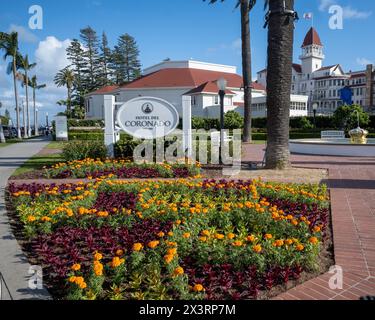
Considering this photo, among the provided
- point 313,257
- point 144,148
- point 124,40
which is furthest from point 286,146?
point 124,40

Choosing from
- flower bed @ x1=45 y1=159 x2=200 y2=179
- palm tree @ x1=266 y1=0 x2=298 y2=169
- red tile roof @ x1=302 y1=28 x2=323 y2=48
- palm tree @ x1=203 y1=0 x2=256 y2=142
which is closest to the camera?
flower bed @ x1=45 y1=159 x2=200 y2=179

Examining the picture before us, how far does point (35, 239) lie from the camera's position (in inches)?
173

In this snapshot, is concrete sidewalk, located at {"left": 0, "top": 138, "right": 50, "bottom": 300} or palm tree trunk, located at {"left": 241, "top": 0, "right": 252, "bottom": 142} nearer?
concrete sidewalk, located at {"left": 0, "top": 138, "right": 50, "bottom": 300}

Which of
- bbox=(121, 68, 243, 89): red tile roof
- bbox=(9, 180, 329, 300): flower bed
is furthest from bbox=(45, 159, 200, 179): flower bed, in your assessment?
bbox=(121, 68, 243, 89): red tile roof

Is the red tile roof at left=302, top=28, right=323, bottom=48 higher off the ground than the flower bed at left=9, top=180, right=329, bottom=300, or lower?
higher

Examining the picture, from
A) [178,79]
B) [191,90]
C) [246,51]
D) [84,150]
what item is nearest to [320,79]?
[178,79]

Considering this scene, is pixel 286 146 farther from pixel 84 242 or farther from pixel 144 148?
pixel 84 242

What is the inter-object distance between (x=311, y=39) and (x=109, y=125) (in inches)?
3219

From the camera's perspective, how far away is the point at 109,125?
12078 millimetres

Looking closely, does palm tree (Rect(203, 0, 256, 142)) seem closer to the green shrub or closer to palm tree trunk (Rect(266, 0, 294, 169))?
palm tree trunk (Rect(266, 0, 294, 169))

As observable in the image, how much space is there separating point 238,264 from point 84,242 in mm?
1966

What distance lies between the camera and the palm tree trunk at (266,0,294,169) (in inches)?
364

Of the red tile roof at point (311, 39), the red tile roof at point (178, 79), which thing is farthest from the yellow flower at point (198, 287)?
the red tile roof at point (311, 39)

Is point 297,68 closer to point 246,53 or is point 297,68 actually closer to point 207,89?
point 207,89
